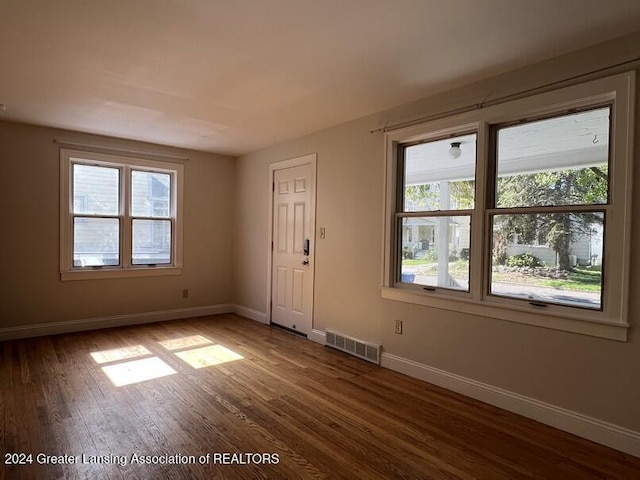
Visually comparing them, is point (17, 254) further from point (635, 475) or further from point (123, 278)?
point (635, 475)

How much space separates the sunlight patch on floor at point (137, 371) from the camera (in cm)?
320

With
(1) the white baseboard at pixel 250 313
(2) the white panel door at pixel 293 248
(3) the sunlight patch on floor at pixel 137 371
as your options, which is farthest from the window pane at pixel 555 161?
(1) the white baseboard at pixel 250 313

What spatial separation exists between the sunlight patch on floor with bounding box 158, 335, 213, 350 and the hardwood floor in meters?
0.28

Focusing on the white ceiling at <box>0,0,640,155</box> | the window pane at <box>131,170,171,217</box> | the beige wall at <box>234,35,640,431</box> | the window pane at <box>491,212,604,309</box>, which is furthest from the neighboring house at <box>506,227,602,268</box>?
the window pane at <box>131,170,171,217</box>

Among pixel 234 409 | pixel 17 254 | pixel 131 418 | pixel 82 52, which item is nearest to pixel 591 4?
pixel 82 52

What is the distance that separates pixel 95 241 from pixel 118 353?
1706 mm

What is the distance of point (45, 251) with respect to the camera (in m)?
4.45

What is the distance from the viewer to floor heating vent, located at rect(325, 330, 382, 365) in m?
3.70

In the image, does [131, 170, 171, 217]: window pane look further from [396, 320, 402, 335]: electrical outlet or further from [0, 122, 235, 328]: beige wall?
[396, 320, 402, 335]: electrical outlet

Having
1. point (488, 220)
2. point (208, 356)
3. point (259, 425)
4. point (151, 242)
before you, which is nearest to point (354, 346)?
point (208, 356)

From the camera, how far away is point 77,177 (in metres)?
4.71

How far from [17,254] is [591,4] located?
218 inches

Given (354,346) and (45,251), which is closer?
(354,346)

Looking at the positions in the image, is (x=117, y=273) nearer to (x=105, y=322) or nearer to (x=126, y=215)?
(x=105, y=322)
